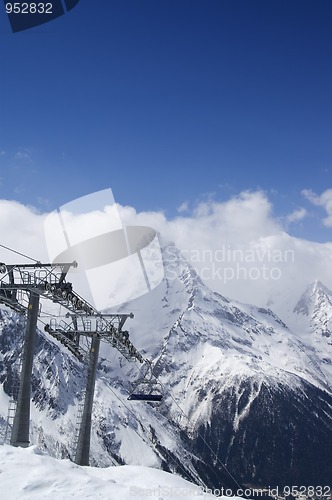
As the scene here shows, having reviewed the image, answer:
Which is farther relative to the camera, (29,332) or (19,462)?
(29,332)

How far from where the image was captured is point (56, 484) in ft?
76.8

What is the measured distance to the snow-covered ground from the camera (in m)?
22.8

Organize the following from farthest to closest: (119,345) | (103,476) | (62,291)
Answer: (119,345) < (62,291) < (103,476)

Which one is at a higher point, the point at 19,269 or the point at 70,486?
the point at 19,269

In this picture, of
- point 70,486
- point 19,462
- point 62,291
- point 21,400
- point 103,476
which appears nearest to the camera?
point 70,486

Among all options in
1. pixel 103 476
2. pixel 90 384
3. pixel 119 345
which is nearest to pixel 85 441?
pixel 90 384

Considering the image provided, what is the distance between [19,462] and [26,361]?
10.7 meters

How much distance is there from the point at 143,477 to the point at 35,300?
14.0 meters

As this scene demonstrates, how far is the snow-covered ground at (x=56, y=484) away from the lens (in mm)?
22812

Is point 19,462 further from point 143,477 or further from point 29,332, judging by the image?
point 29,332

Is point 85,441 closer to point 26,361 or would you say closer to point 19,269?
point 26,361

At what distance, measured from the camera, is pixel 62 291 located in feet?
122

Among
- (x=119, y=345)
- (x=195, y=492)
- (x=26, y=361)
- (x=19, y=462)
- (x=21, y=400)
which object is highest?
(x=119, y=345)

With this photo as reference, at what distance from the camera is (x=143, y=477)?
2986 centimetres
